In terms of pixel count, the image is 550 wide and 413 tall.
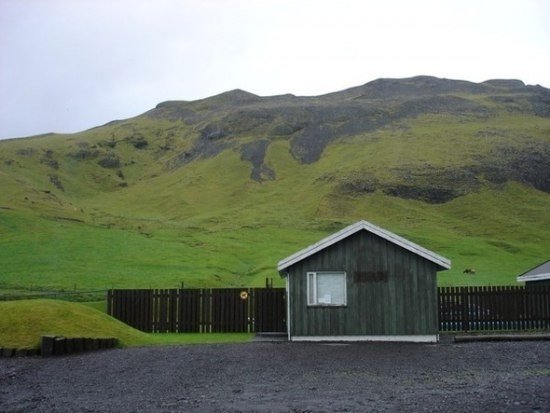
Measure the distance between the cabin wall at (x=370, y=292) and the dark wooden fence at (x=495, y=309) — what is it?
3.94 m

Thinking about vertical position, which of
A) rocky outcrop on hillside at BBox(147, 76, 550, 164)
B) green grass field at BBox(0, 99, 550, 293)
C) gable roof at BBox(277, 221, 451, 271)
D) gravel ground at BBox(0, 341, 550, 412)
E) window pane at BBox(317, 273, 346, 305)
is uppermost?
rocky outcrop on hillside at BBox(147, 76, 550, 164)

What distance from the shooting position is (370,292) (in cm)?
2747

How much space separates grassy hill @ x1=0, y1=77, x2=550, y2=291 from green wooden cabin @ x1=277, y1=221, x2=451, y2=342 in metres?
19.7

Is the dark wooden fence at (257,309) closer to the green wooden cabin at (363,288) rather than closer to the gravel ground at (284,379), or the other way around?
the green wooden cabin at (363,288)

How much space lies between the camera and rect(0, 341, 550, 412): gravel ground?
12562 millimetres

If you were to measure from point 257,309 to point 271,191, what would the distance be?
99.6 m

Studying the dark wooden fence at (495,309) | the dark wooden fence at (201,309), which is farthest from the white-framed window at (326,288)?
the dark wooden fence at (495,309)

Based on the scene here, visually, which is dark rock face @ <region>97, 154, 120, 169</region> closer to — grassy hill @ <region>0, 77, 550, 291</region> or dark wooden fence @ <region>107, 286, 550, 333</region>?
grassy hill @ <region>0, 77, 550, 291</region>

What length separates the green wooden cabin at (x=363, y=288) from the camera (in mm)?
27156

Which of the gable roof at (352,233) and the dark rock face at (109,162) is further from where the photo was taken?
the dark rock face at (109,162)

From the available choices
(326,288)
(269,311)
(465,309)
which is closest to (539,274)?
(465,309)

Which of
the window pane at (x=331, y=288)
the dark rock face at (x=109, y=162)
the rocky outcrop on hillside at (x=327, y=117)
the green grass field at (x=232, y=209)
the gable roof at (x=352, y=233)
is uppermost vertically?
the rocky outcrop on hillside at (x=327, y=117)

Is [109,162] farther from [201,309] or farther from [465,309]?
[465,309]

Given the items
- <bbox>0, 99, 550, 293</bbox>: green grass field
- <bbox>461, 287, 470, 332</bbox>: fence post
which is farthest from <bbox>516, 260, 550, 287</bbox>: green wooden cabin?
<bbox>0, 99, 550, 293</bbox>: green grass field
